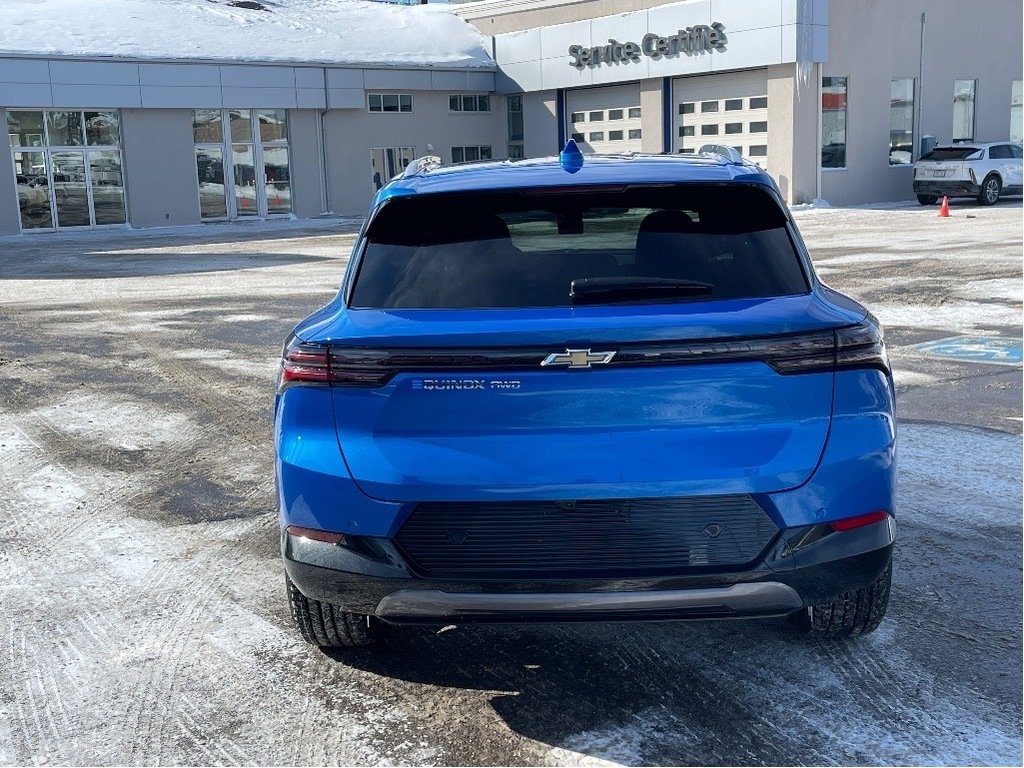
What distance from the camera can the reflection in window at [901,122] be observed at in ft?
112

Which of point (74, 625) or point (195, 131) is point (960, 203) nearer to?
point (195, 131)

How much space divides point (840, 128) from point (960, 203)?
4.17 m

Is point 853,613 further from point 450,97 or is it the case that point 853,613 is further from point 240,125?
point 450,97

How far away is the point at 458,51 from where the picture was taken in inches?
1646

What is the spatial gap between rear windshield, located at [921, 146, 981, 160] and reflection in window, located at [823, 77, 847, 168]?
2.38m

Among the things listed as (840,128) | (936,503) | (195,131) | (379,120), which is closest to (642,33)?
(840,128)

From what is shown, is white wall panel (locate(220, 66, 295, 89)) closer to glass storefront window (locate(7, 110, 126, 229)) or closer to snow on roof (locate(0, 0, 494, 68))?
snow on roof (locate(0, 0, 494, 68))

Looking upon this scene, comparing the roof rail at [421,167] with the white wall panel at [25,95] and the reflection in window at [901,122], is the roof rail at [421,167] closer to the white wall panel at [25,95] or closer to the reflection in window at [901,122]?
the white wall panel at [25,95]

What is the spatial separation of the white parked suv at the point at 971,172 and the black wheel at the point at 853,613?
1179 inches

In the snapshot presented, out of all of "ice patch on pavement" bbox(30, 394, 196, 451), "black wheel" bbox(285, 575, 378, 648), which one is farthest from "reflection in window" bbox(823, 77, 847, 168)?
"black wheel" bbox(285, 575, 378, 648)

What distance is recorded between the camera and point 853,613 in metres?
3.88

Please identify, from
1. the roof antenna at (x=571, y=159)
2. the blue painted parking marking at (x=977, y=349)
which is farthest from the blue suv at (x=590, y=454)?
the blue painted parking marking at (x=977, y=349)

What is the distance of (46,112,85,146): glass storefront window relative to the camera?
33.7 metres

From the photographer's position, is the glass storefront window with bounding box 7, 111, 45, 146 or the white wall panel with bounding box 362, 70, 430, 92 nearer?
the glass storefront window with bounding box 7, 111, 45, 146
